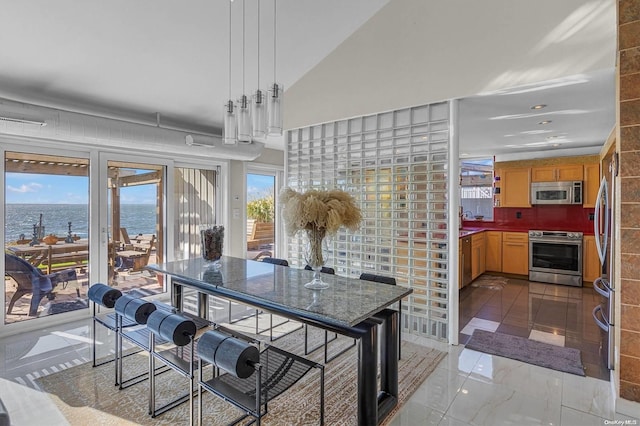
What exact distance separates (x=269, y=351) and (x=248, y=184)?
408 centimetres

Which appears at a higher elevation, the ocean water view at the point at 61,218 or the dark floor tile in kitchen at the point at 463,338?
the ocean water view at the point at 61,218

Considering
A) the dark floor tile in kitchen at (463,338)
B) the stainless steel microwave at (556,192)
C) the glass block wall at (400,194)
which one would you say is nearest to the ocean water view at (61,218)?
the glass block wall at (400,194)

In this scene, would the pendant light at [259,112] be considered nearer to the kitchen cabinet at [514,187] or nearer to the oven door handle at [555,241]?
the oven door handle at [555,241]

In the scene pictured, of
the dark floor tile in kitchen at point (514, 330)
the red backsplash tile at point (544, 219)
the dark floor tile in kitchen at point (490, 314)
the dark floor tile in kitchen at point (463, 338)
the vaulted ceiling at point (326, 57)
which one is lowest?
the dark floor tile in kitchen at point (463, 338)

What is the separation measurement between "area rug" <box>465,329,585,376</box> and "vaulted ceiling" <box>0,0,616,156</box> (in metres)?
2.32

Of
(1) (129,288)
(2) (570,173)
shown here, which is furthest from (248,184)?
(2) (570,173)

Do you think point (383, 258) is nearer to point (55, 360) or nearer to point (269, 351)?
point (269, 351)

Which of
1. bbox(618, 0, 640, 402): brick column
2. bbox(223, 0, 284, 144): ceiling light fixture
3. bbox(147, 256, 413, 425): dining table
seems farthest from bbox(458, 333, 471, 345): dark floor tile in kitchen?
bbox(223, 0, 284, 144): ceiling light fixture

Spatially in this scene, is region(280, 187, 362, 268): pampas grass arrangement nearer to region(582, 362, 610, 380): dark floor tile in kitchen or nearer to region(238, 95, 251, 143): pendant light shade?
region(238, 95, 251, 143): pendant light shade

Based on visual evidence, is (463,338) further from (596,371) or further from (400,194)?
(400,194)

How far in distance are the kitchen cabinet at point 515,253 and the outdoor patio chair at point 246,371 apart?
540 cm

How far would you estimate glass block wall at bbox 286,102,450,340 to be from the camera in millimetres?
3375

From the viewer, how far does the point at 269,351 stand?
2.24m

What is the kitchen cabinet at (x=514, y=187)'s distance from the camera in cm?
620
